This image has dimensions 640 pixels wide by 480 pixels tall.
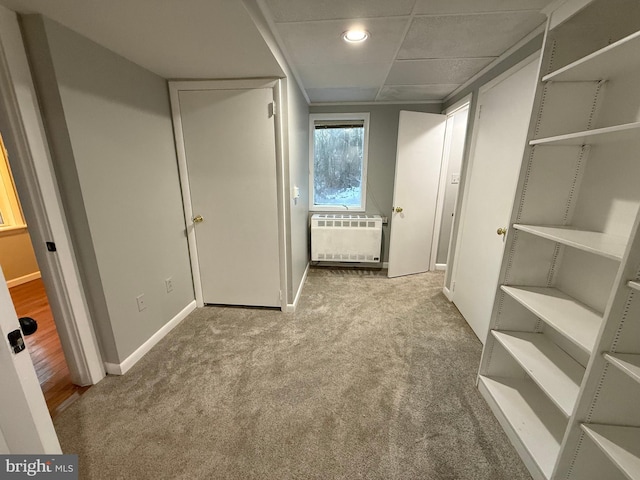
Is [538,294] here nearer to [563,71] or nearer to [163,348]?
[563,71]

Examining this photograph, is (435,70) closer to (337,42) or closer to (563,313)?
(337,42)

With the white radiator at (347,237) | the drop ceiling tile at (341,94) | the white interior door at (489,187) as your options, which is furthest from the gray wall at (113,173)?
the white interior door at (489,187)

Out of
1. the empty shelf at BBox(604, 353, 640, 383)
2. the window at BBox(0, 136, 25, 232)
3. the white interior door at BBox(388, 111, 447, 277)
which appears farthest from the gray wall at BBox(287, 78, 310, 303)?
the window at BBox(0, 136, 25, 232)

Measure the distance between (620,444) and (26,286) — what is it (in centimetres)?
497

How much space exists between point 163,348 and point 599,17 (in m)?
3.15

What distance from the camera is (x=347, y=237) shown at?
3.43 metres

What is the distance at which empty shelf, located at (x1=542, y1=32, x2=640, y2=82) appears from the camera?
0.88 m

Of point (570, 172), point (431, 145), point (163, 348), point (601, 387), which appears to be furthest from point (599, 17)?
point (163, 348)

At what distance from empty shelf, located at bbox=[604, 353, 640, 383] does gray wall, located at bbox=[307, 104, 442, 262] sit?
275 cm

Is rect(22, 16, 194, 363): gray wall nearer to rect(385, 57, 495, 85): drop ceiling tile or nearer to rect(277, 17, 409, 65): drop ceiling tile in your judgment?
rect(277, 17, 409, 65): drop ceiling tile

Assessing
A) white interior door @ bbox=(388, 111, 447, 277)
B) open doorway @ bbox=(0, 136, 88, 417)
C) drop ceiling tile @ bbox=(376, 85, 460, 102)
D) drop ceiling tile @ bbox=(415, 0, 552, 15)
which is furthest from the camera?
white interior door @ bbox=(388, 111, 447, 277)

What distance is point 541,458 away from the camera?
3.88 feet

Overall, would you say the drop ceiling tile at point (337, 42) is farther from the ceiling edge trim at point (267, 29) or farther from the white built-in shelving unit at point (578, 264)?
Result: the white built-in shelving unit at point (578, 264)

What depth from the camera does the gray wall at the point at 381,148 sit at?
10.8 feet
